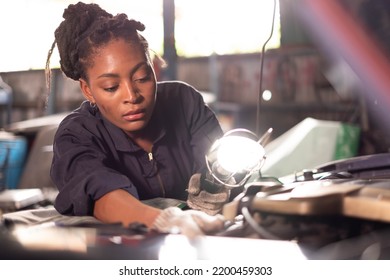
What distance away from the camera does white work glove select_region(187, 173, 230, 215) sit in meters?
0.67

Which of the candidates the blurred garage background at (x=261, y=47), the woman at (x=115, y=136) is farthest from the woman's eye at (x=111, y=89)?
the blurred garage background at (x=261, y=47)

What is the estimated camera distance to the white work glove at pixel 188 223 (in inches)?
20.8

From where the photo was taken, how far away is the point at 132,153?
0.75m

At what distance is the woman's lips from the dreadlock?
0.25 feet

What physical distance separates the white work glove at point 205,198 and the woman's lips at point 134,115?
12 centimetres

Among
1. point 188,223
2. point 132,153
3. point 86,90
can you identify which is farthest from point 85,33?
point 188,223

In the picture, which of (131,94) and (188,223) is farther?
(131,94)

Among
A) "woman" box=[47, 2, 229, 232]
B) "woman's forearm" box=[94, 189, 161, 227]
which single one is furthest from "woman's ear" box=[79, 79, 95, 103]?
"woman's forearm" box=[94, 189, 161, 227]

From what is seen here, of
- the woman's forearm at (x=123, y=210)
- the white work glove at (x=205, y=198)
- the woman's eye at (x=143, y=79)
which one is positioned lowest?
the white work glove at (x=205, y=198)

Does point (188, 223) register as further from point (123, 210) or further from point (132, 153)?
point (132, 153)

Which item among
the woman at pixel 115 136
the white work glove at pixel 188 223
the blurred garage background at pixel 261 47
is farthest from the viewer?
the blurred garage background at pixel 261 47

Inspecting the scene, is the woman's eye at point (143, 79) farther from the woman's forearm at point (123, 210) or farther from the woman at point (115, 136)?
the woman's forearm at point (123, 210)

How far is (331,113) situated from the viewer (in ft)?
10.5

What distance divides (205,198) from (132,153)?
0.45 feet
